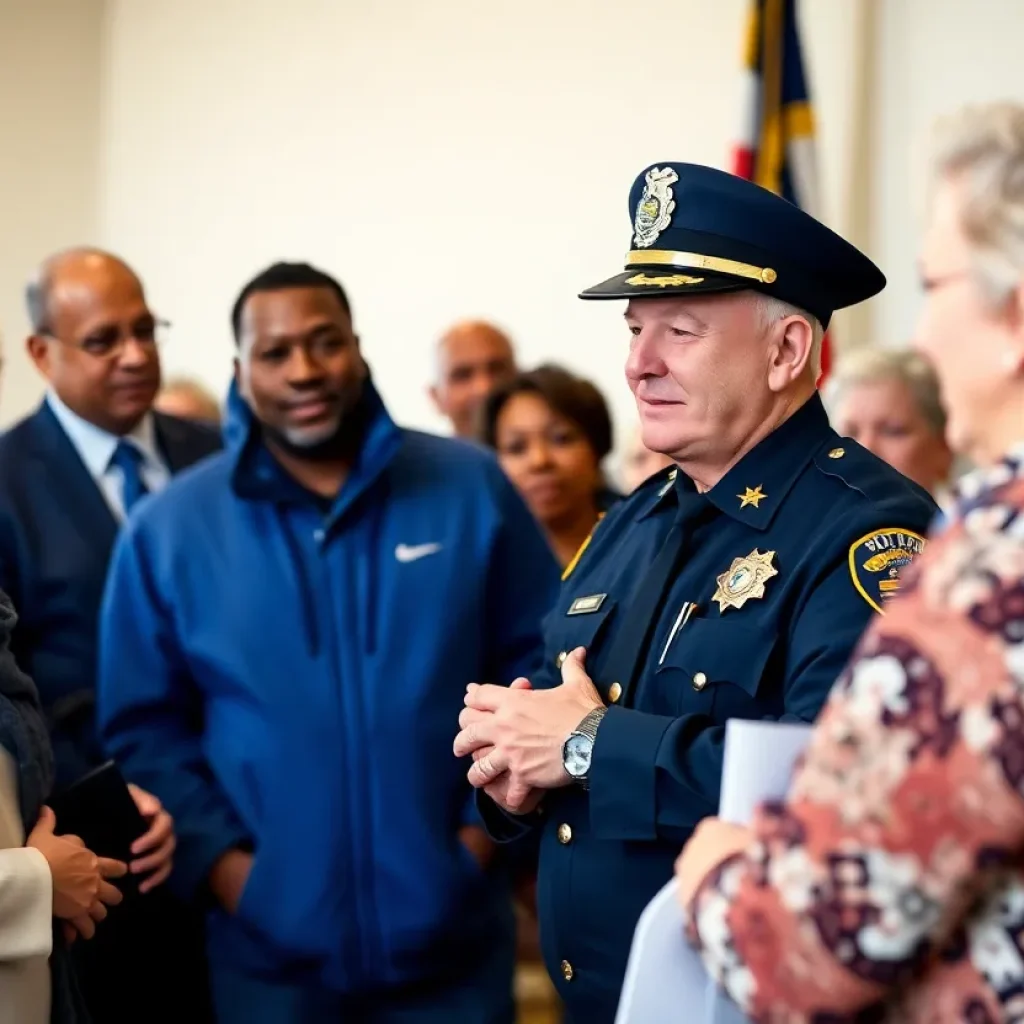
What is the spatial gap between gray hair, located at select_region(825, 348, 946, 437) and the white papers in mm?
2377

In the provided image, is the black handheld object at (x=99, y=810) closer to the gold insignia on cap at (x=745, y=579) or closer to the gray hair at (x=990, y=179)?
the gold insignia on cap at (x=745, y=579)

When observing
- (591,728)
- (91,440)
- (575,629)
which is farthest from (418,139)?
(591,728)

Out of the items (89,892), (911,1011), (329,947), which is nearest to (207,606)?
(329,947)

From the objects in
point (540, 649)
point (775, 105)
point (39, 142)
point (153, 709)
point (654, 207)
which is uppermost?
point (775, 105)

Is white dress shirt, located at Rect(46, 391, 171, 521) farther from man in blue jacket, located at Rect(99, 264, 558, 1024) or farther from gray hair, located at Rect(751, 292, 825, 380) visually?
gray hair, located at Rect(751, 292, 825, 380)

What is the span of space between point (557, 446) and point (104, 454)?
1.06m

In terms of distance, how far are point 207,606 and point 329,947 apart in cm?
61

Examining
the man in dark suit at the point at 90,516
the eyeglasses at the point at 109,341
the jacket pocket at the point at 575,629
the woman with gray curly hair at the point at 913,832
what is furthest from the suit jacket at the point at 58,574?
the woman with gray curly hair at the point at 913,832

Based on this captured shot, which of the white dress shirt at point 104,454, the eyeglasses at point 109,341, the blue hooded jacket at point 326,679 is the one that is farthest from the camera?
the eyeglasses at point 109,341

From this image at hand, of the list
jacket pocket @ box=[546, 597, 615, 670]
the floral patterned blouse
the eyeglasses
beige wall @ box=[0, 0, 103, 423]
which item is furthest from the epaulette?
beige wall @ box=[0, 0, 103, 423]

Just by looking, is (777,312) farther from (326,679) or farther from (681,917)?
(326,679)

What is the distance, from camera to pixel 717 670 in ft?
6.06

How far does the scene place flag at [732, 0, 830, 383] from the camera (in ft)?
16.1

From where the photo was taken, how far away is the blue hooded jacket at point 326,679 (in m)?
2.75
